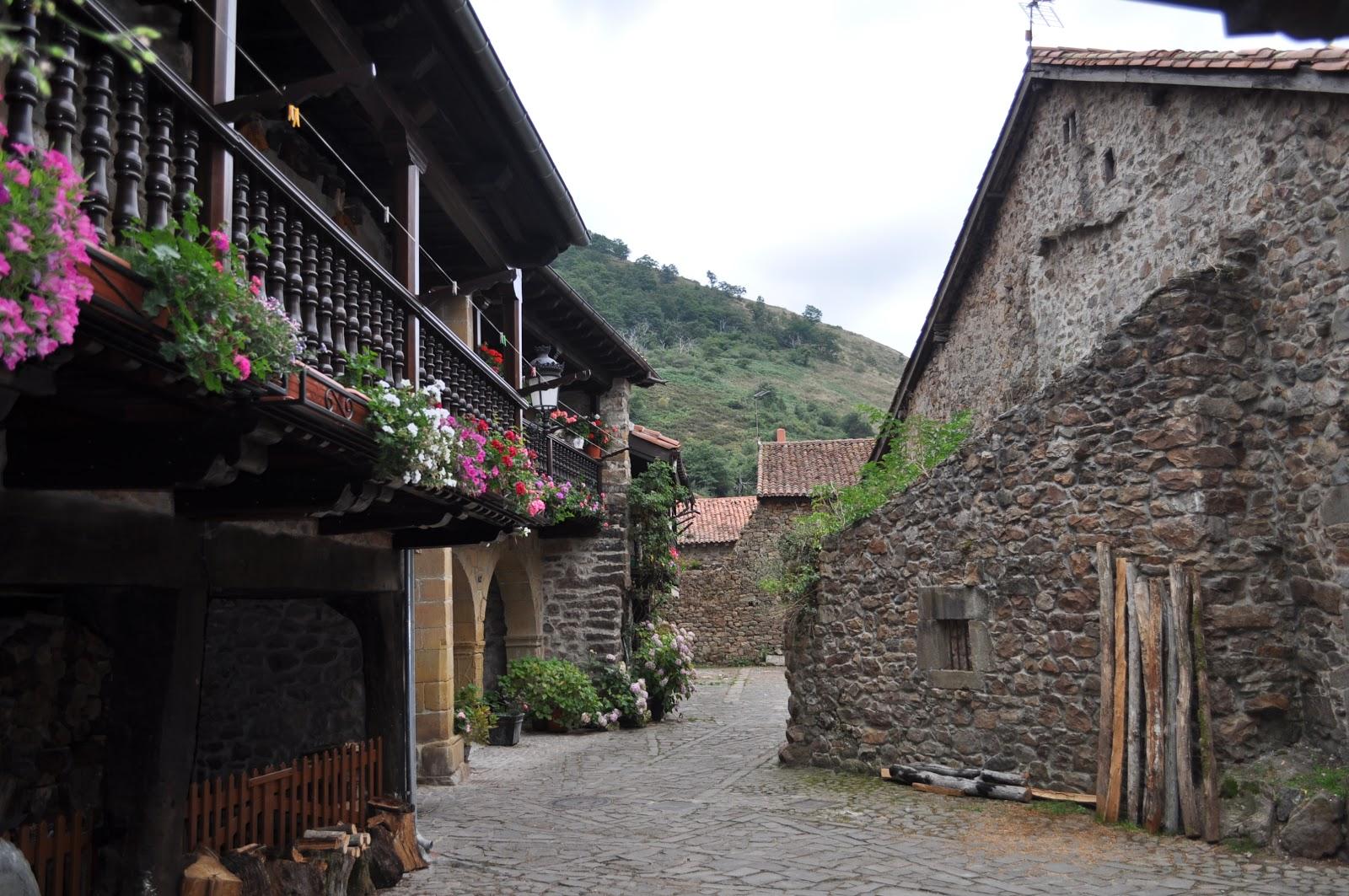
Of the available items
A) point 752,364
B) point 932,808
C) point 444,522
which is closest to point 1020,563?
point 932,808

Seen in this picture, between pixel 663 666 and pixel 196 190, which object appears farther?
pixel 663 666

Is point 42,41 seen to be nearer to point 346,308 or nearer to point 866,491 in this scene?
point 346,308

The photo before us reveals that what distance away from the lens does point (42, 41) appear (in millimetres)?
3090

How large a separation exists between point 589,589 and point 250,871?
10.7 metres

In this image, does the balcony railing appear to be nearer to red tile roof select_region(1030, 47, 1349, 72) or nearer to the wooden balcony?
the wooden balcony

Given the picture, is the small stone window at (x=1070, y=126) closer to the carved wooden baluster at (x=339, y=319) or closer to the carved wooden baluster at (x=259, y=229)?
the carved wooden baluster at (x=339, y=319)

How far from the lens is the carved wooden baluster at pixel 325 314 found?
15.5ft

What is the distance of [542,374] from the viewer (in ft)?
36.9

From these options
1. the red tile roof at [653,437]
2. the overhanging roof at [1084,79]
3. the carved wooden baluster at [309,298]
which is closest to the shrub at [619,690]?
the red tile roof at [653,437]

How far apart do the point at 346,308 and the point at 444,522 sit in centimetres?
182

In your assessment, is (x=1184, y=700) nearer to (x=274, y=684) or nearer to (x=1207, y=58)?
(x=1207, y=58)

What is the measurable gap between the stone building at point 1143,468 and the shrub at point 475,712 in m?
4.02

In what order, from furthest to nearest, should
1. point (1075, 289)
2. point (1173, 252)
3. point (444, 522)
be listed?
point (1075, 289)
point (1173, 252)
point (444, 522)

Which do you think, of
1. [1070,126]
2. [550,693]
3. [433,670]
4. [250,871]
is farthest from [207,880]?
[1070,126]
